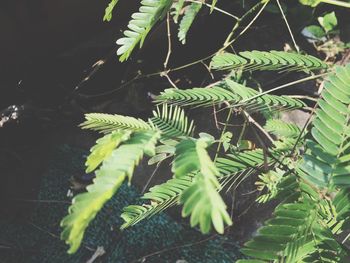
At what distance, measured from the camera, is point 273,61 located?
1274 mm

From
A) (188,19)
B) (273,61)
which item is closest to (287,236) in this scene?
(273,61)

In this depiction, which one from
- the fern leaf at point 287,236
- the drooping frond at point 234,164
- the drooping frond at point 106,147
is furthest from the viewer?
the drooping frond at point 234,164

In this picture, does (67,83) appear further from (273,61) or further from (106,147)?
A: (106,147)

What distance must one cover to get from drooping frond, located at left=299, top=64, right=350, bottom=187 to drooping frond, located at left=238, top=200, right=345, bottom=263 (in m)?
0.07

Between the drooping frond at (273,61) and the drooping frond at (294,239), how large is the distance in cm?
49

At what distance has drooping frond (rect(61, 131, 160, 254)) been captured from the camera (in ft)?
2.06

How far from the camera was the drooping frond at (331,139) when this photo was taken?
858mm

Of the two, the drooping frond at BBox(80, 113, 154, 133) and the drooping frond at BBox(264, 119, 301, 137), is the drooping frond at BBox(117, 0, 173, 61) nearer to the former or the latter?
the drooping frond at BBox(80, 113, 154, 133)

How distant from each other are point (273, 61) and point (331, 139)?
425mm

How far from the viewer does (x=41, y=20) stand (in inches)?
68.7

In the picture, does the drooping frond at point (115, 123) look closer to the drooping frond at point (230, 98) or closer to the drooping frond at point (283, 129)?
the drooping frond at point (230, 98)

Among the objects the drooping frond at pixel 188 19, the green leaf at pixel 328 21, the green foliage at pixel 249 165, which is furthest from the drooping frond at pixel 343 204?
the green leaf at pixel 328 21

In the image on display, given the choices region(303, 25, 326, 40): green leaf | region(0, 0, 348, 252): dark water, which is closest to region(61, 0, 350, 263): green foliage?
region(0, 0, 348, 252): dark water

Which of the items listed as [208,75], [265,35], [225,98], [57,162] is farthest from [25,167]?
[265,35]
